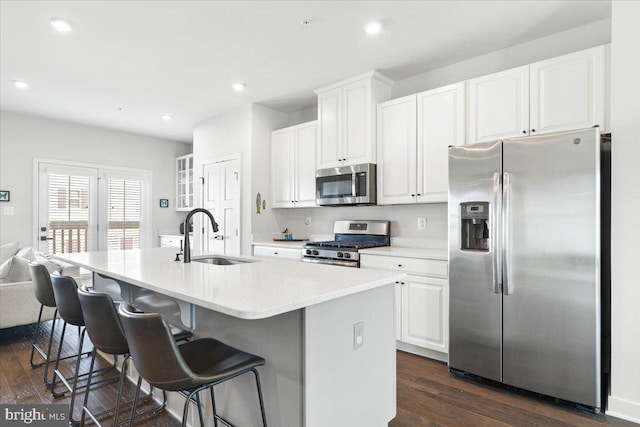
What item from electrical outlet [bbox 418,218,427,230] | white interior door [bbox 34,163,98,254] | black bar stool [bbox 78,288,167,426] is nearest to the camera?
black bar stool [bbox 78,288,167,426]

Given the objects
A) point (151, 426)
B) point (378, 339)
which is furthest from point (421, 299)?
point (151, 426)

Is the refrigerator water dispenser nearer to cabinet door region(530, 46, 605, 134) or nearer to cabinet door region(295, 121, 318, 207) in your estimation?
cabinet door region(530, 46, 605, 134)

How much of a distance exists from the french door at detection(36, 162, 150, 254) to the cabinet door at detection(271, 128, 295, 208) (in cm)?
309

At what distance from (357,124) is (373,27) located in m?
1.10

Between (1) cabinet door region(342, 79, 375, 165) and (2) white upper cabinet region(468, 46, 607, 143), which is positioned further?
(1) cabinet door region(342, 79, 375, 165)

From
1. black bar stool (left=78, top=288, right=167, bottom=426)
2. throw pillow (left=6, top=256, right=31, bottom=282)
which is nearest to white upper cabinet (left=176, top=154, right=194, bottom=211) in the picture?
throw pillow (left=6, top=256, right=31, bottom=282)

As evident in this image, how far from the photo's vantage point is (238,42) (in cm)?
305

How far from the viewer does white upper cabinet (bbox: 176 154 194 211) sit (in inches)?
257

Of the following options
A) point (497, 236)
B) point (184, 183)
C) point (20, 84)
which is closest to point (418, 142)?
point (497, 236)

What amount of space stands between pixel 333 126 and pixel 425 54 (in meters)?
1.19

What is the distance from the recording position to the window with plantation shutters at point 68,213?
545 centimetres

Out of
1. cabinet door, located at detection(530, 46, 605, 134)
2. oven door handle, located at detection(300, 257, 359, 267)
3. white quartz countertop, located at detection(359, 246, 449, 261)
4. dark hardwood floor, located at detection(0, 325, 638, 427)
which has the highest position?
cabinet door, located at detection(530, 46, 605, 134)

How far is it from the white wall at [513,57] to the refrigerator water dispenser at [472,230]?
1.50 meters

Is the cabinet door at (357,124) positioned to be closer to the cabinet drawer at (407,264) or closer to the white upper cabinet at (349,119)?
the white upper cabinet at (349,119)
